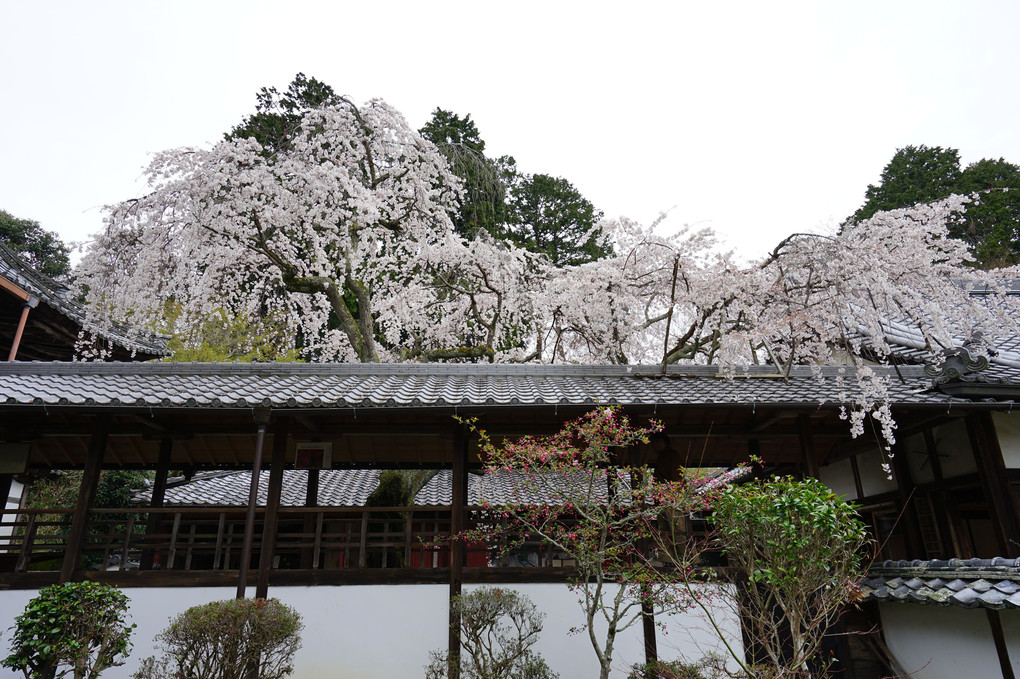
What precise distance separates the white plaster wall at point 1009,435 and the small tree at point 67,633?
9.98 metres

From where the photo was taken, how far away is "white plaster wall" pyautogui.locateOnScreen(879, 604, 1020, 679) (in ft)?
21.4

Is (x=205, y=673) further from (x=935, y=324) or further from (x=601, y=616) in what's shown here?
(x=935, y=324)

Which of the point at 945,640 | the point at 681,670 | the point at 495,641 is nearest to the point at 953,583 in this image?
the point at 945,640

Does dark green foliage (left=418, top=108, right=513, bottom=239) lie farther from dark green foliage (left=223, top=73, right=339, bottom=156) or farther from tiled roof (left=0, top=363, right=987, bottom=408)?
tiled roof (left=0, top=363, right=987, bottom=408)

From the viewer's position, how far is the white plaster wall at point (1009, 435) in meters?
7.31

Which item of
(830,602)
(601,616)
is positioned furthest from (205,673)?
(830,602)

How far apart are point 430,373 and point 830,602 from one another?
243 inches

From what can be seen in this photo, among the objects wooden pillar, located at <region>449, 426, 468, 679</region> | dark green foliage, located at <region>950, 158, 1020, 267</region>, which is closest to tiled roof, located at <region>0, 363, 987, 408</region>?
wooden pillar, located at <region>449, 426, 468, 679</region>

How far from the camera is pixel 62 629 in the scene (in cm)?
554

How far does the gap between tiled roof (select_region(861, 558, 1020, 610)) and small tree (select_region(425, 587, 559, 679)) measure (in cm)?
408

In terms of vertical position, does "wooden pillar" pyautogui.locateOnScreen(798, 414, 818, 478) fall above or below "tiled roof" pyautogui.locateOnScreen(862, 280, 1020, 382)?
below

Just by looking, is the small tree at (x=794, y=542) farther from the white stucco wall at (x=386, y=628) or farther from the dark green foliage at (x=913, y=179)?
the dark green foliage at (x=913, y=179)

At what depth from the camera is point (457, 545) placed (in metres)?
7.50

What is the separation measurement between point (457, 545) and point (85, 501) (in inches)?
187
